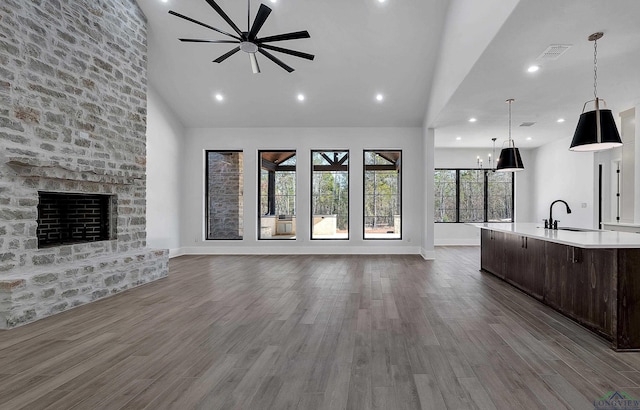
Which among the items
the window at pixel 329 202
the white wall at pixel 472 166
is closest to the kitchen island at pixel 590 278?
the window at pixel 329 202

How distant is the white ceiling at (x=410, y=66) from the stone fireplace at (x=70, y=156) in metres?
1.25

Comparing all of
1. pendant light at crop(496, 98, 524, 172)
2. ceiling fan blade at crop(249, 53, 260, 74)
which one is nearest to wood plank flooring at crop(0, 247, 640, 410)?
pendant light at crop(496, 98, 524, 172)

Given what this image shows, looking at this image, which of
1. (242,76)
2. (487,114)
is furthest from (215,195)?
(487,114)

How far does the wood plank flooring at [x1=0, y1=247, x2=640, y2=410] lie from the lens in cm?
199

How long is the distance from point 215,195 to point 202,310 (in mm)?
4934

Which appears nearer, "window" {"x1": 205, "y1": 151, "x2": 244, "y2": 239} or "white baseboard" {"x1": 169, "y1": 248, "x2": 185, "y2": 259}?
"white baseboard" {"x1": 169, "y1": 248, "x2": 185, "y2": 259}

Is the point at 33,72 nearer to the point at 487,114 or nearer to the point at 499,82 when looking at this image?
the point at 499,82

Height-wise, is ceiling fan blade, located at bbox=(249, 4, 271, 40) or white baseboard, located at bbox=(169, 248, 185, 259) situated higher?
ceiling fan blade, located at bbox=(249, 4, 271, 40)

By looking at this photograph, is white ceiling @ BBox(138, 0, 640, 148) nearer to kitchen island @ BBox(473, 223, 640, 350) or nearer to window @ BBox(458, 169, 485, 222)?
window @ BBox(458, 169, 485, 222)

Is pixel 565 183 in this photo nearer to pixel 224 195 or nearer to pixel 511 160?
pixel 511 160

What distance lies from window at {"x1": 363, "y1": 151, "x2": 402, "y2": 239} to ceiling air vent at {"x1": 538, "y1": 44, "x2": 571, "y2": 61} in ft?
14.6

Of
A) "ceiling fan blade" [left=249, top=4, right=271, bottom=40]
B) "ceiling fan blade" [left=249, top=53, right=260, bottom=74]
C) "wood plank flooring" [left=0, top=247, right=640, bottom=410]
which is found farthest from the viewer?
"ceiling fan blade" [left=249, top=53, right=260, bottom=74]

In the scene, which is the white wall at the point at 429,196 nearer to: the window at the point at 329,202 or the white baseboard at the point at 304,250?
the white baseboard at the point at 304,250

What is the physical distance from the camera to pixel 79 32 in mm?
4320
